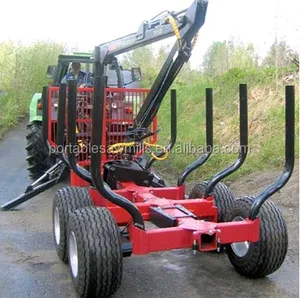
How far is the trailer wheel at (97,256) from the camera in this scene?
2.96 m

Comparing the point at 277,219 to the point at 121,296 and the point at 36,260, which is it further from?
the point at 36,260

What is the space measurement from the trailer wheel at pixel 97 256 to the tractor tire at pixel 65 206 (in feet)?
1.93

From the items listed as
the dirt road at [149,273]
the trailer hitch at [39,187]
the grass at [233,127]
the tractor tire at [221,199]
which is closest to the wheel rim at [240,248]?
the dirt road at [149,273]

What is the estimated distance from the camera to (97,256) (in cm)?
296

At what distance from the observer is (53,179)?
212 inches

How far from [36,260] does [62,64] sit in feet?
12.1

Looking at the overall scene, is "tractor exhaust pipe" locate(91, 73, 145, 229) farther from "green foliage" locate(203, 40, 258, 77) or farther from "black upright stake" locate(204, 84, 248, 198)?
"green foliage" locate(203, 40, 258, 77)

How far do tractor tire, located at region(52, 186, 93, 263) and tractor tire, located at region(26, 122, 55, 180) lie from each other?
3072 millimetres

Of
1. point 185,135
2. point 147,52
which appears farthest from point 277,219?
point 147,52

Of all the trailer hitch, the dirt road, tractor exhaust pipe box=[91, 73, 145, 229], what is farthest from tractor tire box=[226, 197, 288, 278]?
the trailer hitch

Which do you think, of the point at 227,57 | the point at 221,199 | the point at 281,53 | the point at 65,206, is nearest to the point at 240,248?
the point at 221,199

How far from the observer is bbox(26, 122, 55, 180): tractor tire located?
6871 mm

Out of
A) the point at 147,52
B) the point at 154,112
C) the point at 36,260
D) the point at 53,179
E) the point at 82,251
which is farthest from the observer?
the point at 147,52

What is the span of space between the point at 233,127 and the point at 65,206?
5631 mm
